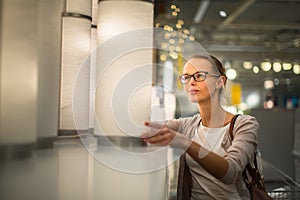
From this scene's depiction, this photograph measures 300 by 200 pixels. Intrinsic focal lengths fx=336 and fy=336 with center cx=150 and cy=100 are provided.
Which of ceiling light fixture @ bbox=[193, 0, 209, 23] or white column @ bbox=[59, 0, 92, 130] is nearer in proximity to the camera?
white column @ bbox=[59, 0, 92, 130]

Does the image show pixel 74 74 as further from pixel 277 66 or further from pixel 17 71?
pixel 277 66

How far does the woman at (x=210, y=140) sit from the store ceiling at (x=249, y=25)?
152 inches

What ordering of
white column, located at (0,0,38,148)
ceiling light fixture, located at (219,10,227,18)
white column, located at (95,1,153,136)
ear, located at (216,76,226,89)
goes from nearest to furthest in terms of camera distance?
1. white column, located at (0,0,38,148)
2. white column, located at (95,1,153,136)
3. ear, located at (216,76,226,89)
4. ceiling light fixture, located at (219,10,227,18)

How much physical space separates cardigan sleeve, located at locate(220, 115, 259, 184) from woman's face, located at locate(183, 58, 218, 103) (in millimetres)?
187

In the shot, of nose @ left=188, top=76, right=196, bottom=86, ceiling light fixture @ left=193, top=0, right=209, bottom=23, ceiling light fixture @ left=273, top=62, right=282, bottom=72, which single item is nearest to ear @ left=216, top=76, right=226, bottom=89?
nose @ left=188, top=76, right=196, bottom=86

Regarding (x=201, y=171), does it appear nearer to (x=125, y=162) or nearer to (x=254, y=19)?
(x=125, y=162)

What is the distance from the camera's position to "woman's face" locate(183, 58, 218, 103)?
0.65 meters

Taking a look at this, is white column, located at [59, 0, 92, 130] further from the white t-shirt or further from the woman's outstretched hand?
the white t-shirt

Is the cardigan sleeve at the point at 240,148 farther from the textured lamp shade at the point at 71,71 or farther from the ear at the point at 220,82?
the textured lamp shade at the point at 71,71

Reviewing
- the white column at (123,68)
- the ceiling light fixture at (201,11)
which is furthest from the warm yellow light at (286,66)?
the white column at (123,68)

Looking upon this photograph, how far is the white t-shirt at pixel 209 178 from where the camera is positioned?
867 mm

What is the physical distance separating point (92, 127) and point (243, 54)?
6.54 metres

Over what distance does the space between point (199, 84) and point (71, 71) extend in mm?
247

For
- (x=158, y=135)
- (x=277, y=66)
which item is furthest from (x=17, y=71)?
(x=277, y=66)
